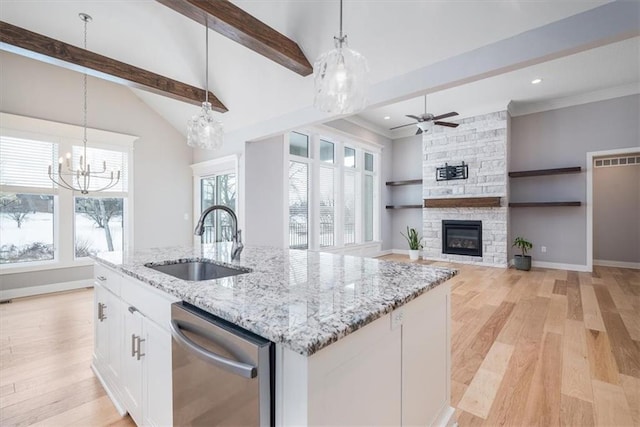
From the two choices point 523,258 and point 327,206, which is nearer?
point 523,258

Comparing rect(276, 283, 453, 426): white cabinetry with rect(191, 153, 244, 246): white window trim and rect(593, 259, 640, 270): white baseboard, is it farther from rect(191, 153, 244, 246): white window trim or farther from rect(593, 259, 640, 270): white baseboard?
rect(593, 259, 640, 270): white baseboard

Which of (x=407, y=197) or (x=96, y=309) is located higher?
(x=407, y=197)

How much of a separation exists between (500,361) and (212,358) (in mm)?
2376

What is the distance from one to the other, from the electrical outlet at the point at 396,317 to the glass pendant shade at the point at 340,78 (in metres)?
1.31

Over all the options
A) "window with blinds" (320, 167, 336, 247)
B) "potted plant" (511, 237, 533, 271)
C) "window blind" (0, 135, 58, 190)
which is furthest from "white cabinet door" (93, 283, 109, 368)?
"potted plant" (511, 237, 533, 271)

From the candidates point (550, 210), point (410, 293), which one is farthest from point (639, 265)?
point (410, 293)

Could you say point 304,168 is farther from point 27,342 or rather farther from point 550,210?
point 550,210

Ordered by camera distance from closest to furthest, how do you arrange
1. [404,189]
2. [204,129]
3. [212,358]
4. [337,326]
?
1. [337,326]
2. [212,358]
3. [204,129]
4. [404,189]

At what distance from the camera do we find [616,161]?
19.9 ft

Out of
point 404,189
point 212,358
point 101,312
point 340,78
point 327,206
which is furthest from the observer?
point 404,189

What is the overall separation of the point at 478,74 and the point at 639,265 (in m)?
6.23

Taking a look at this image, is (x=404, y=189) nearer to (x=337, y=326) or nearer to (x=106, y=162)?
(x=106, y=162)

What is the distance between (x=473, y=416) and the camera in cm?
175

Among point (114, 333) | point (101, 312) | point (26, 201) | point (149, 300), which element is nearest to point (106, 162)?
point (26, 201)
